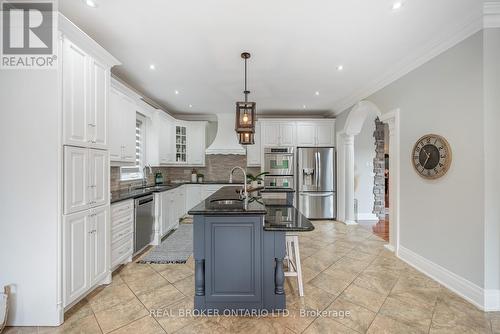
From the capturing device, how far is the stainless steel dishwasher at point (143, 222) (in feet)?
10.6

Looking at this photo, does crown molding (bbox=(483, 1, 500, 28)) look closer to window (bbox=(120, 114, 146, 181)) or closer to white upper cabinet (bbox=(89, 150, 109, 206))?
white upper cabinet (bbox=(89, 150, 109, 206))

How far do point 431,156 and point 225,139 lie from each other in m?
4.26

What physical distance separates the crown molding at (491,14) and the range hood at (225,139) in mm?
4491

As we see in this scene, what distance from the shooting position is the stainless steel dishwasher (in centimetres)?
323

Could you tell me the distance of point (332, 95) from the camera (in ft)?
15.0

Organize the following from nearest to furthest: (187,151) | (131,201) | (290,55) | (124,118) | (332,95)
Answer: (290,55) → (131,201) → (124,118) → (332,95) → (187,151)

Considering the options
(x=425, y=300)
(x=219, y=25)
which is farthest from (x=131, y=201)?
(x=425, y=300)

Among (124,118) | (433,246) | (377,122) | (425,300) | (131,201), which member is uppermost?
(377,122)

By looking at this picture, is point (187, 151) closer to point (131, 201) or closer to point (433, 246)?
point (131, 201)

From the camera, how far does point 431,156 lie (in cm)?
263

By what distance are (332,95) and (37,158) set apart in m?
4.65

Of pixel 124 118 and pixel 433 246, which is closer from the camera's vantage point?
pixel 433 246

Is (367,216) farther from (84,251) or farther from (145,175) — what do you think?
(84,251)

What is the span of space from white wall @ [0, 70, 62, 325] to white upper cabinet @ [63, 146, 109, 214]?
107 mm
